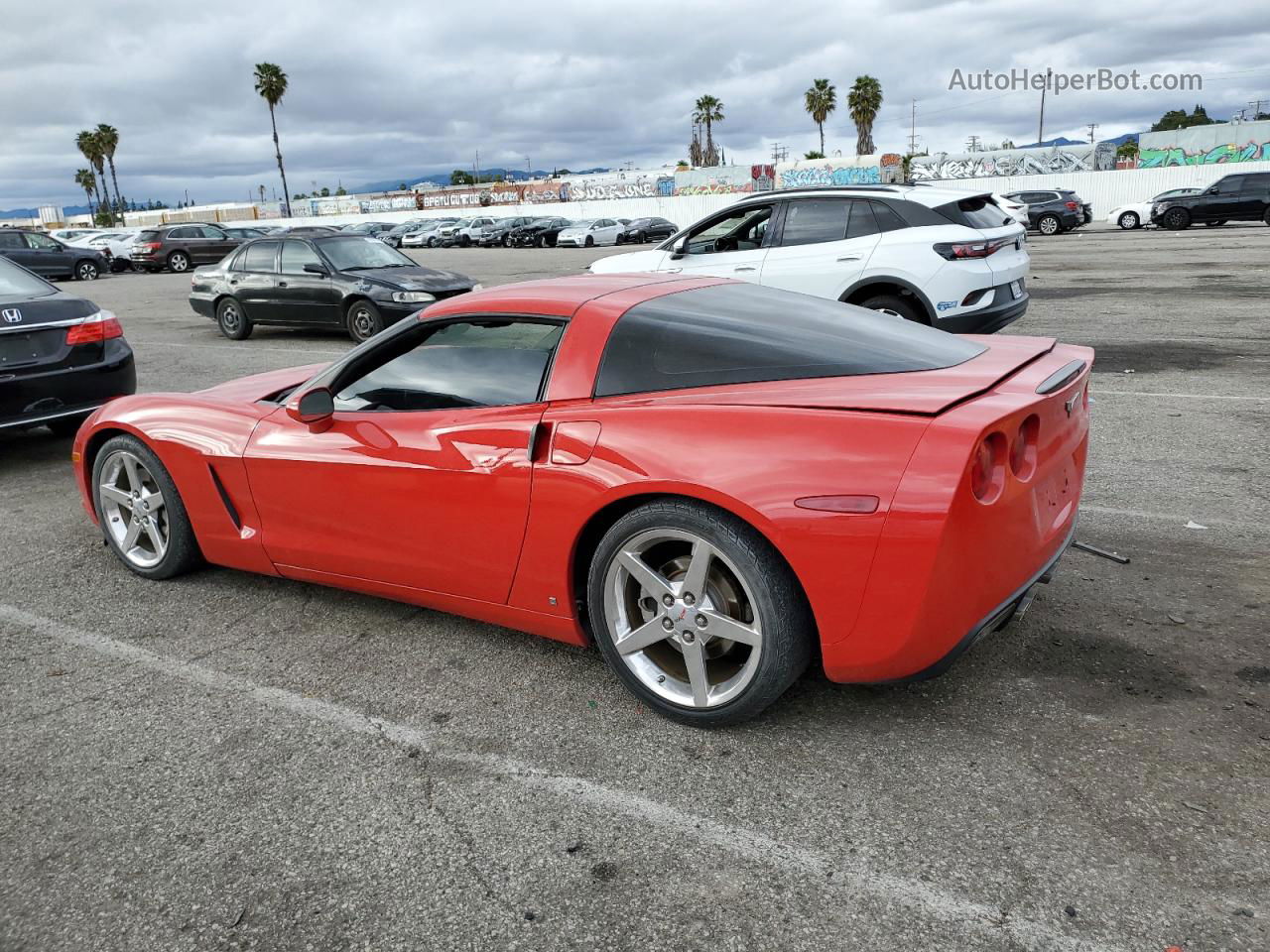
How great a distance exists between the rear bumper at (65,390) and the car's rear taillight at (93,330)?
0.30ft

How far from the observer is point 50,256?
102ft

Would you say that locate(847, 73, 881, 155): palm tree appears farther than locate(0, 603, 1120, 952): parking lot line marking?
Yes

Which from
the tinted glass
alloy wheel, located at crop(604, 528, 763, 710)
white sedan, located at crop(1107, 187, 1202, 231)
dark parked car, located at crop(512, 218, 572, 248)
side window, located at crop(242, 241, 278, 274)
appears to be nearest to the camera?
alloy wheel, located at crop(604, 528, 763, 710)

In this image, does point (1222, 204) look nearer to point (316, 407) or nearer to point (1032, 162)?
point (1032, 162)

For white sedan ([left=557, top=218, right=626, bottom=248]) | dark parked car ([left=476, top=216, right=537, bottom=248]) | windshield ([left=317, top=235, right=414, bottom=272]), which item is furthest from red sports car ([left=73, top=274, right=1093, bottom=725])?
dark parked car ([left=476, top=216, right=537, bottom=248])

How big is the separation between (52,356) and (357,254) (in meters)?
7.28

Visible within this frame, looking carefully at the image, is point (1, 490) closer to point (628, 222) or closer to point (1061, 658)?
point (1061, 658)

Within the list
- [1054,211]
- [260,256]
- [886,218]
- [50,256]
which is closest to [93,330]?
[886,218]

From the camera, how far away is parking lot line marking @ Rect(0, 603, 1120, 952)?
2.25m

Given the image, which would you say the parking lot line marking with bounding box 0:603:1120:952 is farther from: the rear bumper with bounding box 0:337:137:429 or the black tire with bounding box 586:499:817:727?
the rear bumper with bounding box 0:337:137:429

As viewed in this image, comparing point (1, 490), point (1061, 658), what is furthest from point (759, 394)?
point (1, 490)

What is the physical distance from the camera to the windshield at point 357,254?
1345 centimetres

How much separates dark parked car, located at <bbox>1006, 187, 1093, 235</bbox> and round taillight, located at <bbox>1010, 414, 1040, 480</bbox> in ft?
109

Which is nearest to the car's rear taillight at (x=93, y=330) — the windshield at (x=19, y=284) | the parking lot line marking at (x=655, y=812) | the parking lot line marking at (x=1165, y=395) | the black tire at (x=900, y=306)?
the windshield at (x=19, y=284)
